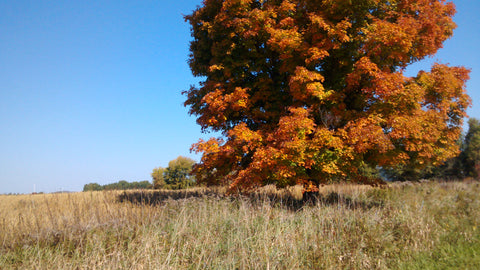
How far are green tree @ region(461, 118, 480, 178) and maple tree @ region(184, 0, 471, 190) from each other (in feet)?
113

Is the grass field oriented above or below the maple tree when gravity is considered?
below

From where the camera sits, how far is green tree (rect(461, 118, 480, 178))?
1470 inches

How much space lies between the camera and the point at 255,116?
10.7 metres

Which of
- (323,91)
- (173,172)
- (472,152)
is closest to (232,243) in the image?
(323,91)

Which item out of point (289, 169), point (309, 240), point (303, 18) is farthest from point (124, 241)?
point (303, 18)

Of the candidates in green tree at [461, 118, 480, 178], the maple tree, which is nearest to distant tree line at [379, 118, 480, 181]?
green tree at [461, 118, 480, 178]

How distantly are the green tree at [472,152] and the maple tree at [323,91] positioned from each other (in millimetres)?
34550

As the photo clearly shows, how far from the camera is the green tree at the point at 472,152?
37344 mm

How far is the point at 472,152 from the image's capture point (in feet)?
124

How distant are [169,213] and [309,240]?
3.37 meters

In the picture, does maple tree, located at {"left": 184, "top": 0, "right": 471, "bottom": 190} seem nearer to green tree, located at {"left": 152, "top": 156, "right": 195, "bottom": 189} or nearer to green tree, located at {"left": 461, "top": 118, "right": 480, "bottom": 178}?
green tree, located at {"left": 152, "top": 156, "right": 195, "bottom": 189}

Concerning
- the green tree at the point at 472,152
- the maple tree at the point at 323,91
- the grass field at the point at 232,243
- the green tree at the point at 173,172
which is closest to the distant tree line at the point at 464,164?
the green tree at the point at 472,152

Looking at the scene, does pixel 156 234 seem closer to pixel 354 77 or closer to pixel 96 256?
pixel 96 256

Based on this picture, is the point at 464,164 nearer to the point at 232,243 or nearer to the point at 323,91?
the point at 323,91
